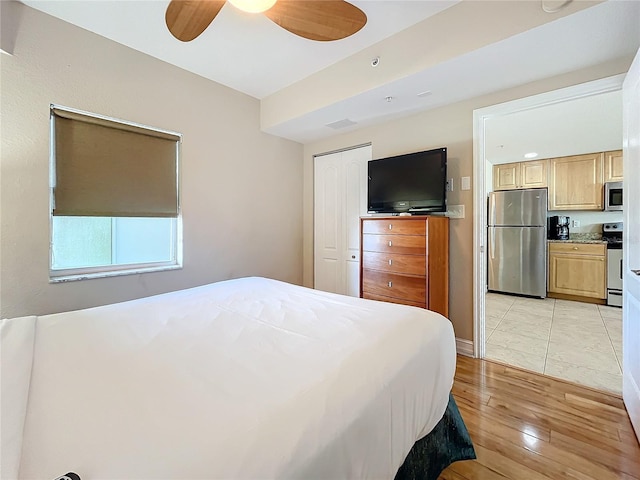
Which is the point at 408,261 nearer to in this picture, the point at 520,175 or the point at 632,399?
the point at 632,399

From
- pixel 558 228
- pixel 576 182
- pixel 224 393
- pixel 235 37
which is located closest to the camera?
pixel 224 393

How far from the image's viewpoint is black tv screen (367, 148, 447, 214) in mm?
2533

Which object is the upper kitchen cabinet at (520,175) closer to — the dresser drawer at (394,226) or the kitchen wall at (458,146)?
the kitchen wall at (458,146)

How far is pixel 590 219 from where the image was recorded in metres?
4.65

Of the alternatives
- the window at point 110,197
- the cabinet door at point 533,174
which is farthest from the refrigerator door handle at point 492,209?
the window at point 110,197

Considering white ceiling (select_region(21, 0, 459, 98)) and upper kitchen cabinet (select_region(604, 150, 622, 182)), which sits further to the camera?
upper kitchen cabinet (select_region(604, 150, 622, 182))

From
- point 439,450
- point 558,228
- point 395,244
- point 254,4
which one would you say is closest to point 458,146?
point 395,244

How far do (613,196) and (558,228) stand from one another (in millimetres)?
784

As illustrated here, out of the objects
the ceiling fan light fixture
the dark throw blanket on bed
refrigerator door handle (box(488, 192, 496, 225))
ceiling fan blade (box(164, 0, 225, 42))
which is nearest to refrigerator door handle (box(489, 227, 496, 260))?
refrigerator door handle (box(488, 192, 496, 225))

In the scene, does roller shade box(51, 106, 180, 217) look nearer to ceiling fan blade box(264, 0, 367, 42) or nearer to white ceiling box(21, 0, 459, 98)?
white ceiling box(21, 0, 459, 98)

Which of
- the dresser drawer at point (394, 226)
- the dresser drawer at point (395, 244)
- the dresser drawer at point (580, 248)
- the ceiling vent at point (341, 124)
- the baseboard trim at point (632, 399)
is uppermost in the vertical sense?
the ceiling vent at point (341, 124)

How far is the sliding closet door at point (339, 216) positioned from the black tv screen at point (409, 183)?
33 centimetres

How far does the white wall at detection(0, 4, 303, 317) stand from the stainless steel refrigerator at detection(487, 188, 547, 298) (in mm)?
3496

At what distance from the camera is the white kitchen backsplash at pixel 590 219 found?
4.51 metres
